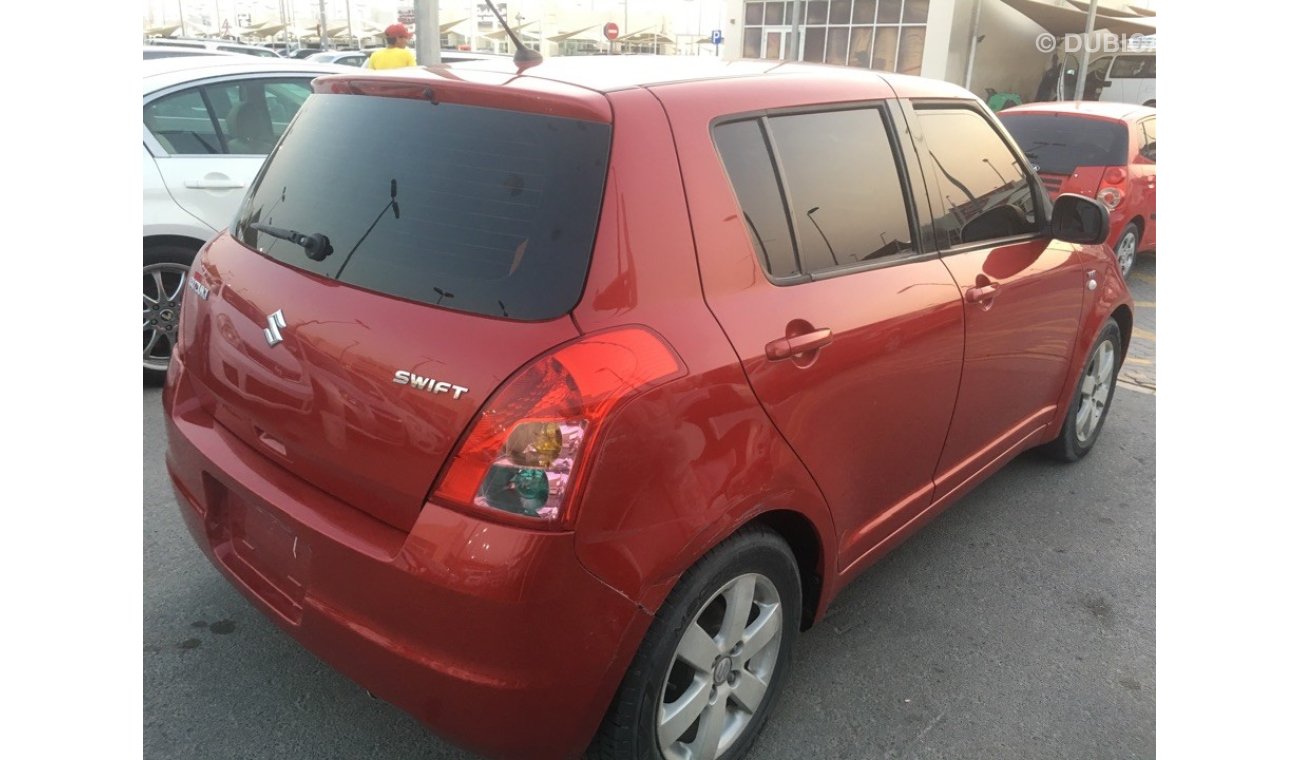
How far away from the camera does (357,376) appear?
1.88 m

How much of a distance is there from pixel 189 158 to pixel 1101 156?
7476mm

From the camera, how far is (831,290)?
2.35 meters

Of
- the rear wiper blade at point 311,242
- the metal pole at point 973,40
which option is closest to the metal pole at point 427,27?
the rear wiper blade at point 311,242

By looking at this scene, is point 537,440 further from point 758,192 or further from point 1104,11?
point 1104,11

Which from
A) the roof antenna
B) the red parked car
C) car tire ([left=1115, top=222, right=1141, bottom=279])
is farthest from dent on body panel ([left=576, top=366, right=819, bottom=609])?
car tire ([left=1115, top=222, right=1141, bottom=279])

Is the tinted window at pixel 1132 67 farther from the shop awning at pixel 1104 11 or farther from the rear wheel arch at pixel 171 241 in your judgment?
the rear wheel arch at pixel 171 241

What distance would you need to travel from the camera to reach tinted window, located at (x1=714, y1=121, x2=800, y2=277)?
218cm

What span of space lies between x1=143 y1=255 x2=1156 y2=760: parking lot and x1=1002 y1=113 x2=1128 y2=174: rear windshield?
212 inches

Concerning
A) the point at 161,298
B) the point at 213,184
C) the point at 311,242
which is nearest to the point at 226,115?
the point at 213,184

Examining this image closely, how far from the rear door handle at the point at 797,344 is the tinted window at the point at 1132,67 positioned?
31.6 meters

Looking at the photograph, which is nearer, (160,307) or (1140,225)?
(160,307)

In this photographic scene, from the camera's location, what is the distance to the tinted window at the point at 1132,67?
93.4 ft

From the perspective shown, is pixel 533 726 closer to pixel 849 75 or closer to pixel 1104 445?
pixel 849 75

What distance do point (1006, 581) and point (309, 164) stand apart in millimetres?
2793
